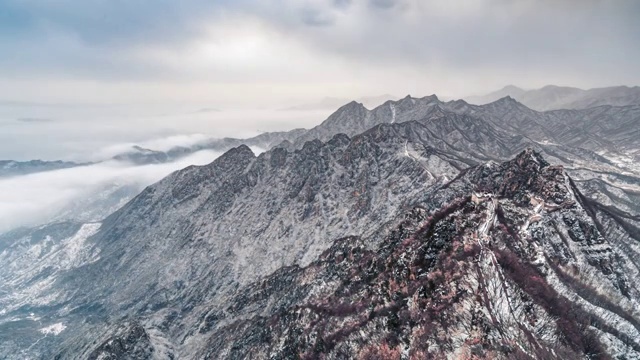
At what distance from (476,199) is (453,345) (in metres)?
52.9

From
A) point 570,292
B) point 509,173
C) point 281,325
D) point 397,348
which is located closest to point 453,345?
point 397,348

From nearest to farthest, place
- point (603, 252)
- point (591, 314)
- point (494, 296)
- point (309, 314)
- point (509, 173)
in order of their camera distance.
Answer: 1. point (494, 296)
2. point (591, 314)
3. point (603, 252)
4. point (309, 314)
5. point (509, 173)

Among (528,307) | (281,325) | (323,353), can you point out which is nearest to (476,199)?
(528,307)

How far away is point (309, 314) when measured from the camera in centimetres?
16538

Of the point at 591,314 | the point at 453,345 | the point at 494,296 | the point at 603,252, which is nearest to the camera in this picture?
the point at 453,345

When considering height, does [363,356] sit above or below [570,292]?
below

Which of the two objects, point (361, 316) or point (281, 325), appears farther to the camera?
point (281, 325)

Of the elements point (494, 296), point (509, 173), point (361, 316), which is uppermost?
point (509, 173)

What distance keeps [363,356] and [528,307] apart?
47356 millimetres

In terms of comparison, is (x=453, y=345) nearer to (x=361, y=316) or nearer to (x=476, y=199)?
(x=361, y=316)

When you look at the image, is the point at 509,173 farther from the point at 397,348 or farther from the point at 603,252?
the point at 397,348

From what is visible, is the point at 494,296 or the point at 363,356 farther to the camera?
the point at 363,356

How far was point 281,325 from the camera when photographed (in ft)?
589

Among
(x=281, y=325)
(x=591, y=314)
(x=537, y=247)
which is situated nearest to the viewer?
(x=591, y=314)
